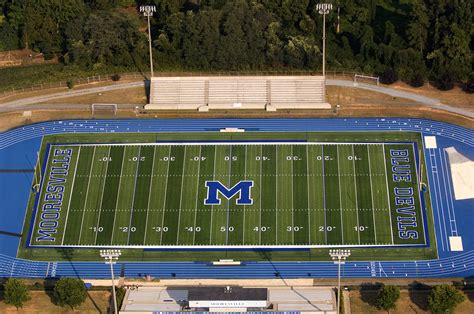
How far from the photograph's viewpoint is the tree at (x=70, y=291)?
3967 inches

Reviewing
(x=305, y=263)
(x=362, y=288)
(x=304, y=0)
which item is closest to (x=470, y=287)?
(x=362, y=288)

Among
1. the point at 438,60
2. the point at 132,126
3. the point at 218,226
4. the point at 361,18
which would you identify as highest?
the point at 361,18

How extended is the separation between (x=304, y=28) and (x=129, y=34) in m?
26.1

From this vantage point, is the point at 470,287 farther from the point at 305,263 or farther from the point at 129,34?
the point at 129,34

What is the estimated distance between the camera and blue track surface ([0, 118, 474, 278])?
10631cm

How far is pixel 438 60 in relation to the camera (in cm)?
12419

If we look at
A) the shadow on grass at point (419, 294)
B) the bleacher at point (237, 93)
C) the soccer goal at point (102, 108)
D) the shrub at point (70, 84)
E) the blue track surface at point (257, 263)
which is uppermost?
the shrub at point (70, 84)

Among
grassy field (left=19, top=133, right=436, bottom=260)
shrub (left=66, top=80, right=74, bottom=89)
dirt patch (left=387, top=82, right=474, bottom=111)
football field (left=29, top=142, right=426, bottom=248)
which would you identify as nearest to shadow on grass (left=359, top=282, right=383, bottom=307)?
grassy field (left=19, top=133, right=436, bottom=260)

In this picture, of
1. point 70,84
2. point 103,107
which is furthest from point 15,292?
point 70,84

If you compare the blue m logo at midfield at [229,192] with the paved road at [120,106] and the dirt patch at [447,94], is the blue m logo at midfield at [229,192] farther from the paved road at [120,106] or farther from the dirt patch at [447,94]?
the dirt patch at [447,94]

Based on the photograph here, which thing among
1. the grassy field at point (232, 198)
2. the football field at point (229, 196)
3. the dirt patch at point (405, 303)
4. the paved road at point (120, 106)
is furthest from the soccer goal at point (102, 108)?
the dirt patch at point (405, 303)

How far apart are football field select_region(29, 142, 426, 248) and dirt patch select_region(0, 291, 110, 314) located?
7.72m

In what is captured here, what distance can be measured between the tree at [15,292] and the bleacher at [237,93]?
3230cm

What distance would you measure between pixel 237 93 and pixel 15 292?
4129 centimetres
